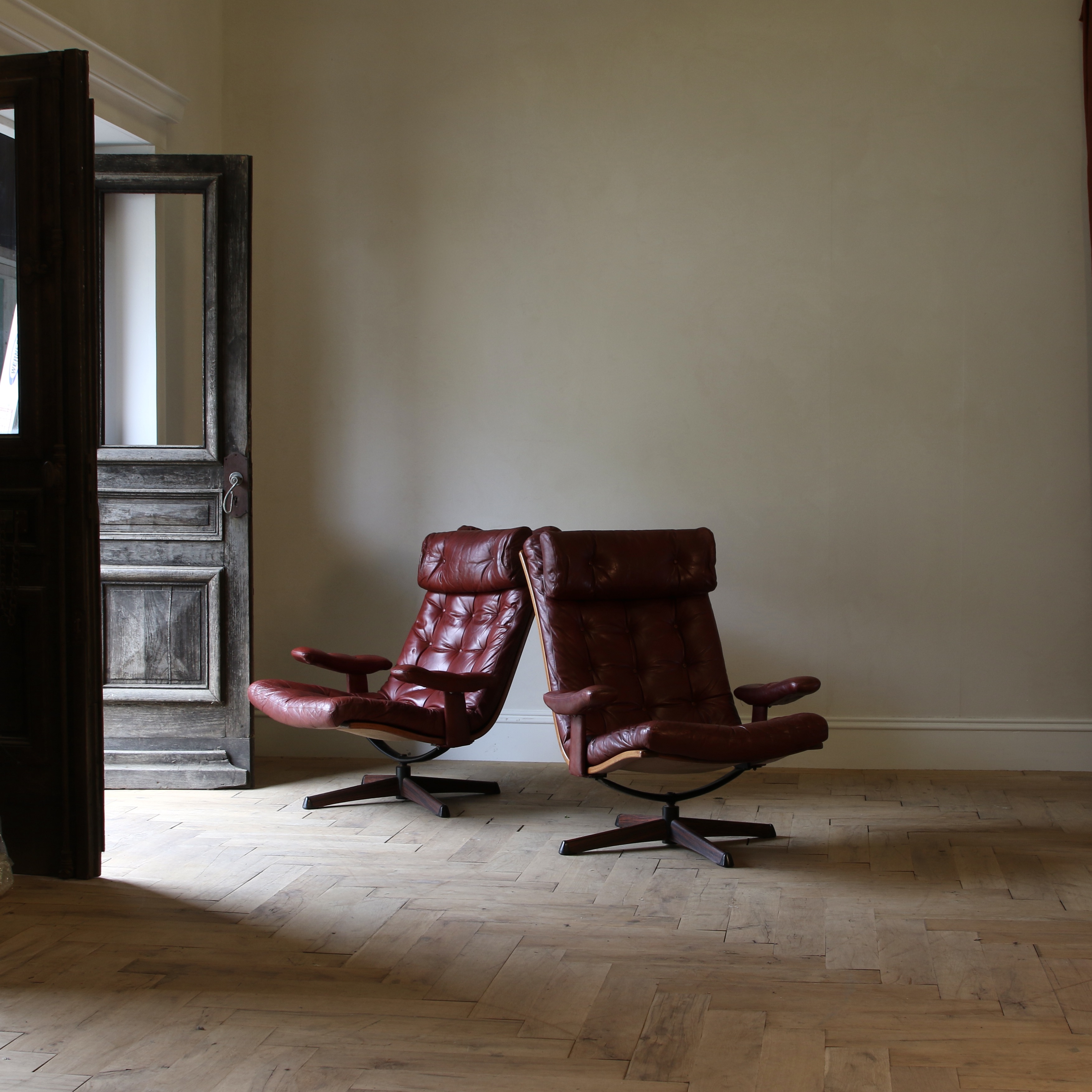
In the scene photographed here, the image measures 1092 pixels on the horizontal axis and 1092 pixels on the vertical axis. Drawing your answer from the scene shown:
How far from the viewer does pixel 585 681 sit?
359 centimetres

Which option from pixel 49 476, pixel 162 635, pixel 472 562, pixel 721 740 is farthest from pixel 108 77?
pixel 721 740

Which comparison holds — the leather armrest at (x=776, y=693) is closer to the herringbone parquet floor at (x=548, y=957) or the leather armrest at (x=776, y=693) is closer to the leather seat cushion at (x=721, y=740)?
the leather seat cushion at (x=721, y=740)

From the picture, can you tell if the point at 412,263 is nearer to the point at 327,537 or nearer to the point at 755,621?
the point at 327,537

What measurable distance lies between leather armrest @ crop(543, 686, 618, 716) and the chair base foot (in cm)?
39

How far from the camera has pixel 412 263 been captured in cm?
485

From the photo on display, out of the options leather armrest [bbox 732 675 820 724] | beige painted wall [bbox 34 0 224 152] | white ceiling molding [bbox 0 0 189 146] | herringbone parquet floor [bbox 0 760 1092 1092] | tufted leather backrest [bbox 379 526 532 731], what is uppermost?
beige painted wall [bbox 34 0 224 152]

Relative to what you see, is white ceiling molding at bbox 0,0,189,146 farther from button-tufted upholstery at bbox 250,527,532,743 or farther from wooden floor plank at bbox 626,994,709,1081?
wooden floor plank at bbox 626,994,709,1081

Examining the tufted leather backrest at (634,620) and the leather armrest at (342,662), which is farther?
the leather armrest at (342,662)

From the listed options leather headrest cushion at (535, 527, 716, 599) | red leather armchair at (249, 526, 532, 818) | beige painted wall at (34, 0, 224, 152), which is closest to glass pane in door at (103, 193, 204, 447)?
beige painted wall at (34, 0, 224, 152)

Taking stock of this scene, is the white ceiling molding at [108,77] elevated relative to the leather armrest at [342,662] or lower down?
elevated

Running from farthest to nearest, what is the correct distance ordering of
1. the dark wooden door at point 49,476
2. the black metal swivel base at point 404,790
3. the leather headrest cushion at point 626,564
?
1. the black metal swivel base at point 404,790
2. the leather headrest cushion at point 626,564
3. the dark wooden door at point 49,476

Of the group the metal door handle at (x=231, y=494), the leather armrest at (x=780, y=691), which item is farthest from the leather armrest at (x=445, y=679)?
the metal door handle at (x=231, y=494)

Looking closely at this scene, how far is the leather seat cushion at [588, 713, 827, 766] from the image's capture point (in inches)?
121

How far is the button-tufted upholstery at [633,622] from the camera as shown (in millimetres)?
3627
